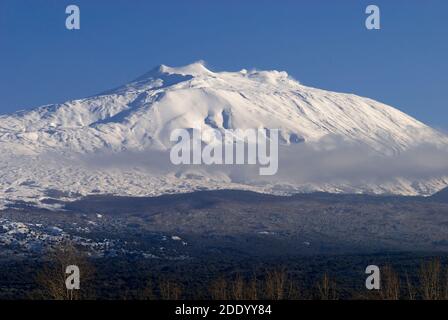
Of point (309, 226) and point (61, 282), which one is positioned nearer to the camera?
point (61, 282)

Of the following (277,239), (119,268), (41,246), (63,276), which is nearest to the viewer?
(63,276)

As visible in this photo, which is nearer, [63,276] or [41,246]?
[63,276]

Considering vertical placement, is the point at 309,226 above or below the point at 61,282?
above

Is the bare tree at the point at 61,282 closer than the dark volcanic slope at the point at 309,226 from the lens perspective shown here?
Yes

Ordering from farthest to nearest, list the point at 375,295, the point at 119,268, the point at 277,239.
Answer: the point at 277,239 → the point at 119,268 → the point at 375,295

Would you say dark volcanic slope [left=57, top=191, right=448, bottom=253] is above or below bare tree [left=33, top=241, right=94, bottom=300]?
above

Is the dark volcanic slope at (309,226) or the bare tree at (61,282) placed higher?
the dark volcanic slope at (309,226)

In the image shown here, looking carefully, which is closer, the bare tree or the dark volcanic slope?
the bare tree

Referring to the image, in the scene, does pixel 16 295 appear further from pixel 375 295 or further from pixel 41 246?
pixel 41 246
